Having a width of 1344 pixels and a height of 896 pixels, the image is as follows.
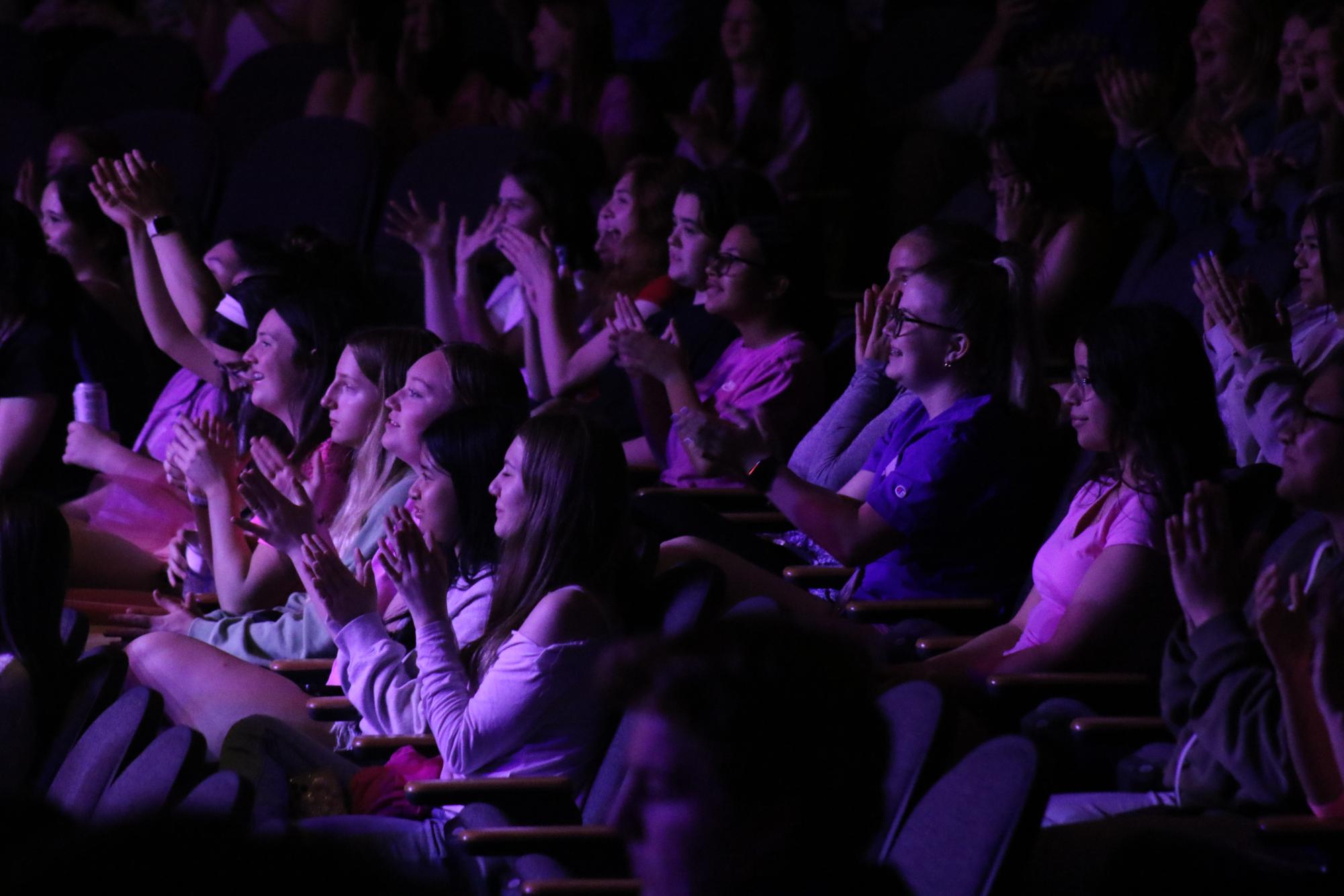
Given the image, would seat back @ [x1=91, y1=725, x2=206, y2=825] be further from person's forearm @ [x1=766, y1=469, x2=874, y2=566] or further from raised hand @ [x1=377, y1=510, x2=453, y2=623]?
person's forearm @ [x1=766, y1=469, x2=874, y2=566]

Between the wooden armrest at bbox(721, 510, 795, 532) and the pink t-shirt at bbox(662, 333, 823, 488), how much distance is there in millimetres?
272

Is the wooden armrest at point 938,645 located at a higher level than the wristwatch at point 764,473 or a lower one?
lower

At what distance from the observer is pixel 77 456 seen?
361 cm

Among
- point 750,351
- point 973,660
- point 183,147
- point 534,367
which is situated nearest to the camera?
point 973,660

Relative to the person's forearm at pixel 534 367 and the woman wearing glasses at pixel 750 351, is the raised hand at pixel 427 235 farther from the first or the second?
the woman wearing glasses at pixel 750 351

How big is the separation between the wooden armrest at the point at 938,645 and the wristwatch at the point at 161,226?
225 cm

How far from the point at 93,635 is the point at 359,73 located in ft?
9.19

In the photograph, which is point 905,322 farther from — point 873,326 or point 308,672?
point 308,672

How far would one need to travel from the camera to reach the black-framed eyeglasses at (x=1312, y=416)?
1935mm

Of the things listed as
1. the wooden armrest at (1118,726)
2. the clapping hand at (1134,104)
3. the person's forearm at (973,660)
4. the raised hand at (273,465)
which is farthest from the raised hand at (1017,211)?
the wooden armrest at (1118,726)

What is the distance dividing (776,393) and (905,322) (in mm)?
704

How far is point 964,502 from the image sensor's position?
105 inches

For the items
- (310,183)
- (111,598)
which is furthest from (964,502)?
(310,183)

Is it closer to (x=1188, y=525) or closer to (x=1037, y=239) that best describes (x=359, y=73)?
(x=1037, y=239)
